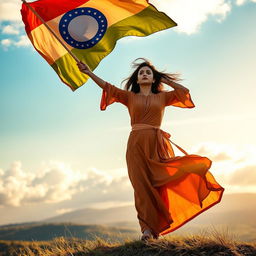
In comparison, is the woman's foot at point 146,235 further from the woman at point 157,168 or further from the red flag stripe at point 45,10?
the red flag stripe at point 45,10

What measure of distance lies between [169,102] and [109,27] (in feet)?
6.43

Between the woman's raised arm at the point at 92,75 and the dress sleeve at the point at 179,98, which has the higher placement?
the woman's raised arm at the point at 92,75

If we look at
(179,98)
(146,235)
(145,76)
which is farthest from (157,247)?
(145,76)

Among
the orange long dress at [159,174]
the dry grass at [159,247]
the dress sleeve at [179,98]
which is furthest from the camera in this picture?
the dress sleeve at [179,98]

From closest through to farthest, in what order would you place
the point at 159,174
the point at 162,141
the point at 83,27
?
the point at 159,174, the point at 162,141, the point at 83,27

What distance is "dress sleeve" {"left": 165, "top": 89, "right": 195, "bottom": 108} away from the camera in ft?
24.8

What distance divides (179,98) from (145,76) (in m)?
0.72

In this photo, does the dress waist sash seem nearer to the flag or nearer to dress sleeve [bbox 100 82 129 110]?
dress sleeve [bbox 100 82 129 110]

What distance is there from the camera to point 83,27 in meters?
8.31

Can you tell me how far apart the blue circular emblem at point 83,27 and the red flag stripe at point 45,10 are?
0.14 m

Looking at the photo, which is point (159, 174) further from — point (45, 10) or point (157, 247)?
point (45, 10)

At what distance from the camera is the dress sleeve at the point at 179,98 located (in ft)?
24.8

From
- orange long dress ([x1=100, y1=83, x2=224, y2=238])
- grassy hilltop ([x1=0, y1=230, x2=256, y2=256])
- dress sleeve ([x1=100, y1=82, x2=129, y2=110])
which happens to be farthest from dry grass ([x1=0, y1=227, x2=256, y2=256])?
dress sleeve ([x1=100, y1=82, x2=129, y2=110])

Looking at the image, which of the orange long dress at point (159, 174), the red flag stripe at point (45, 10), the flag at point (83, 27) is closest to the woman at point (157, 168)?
the orange long dress at point (159, 174)
